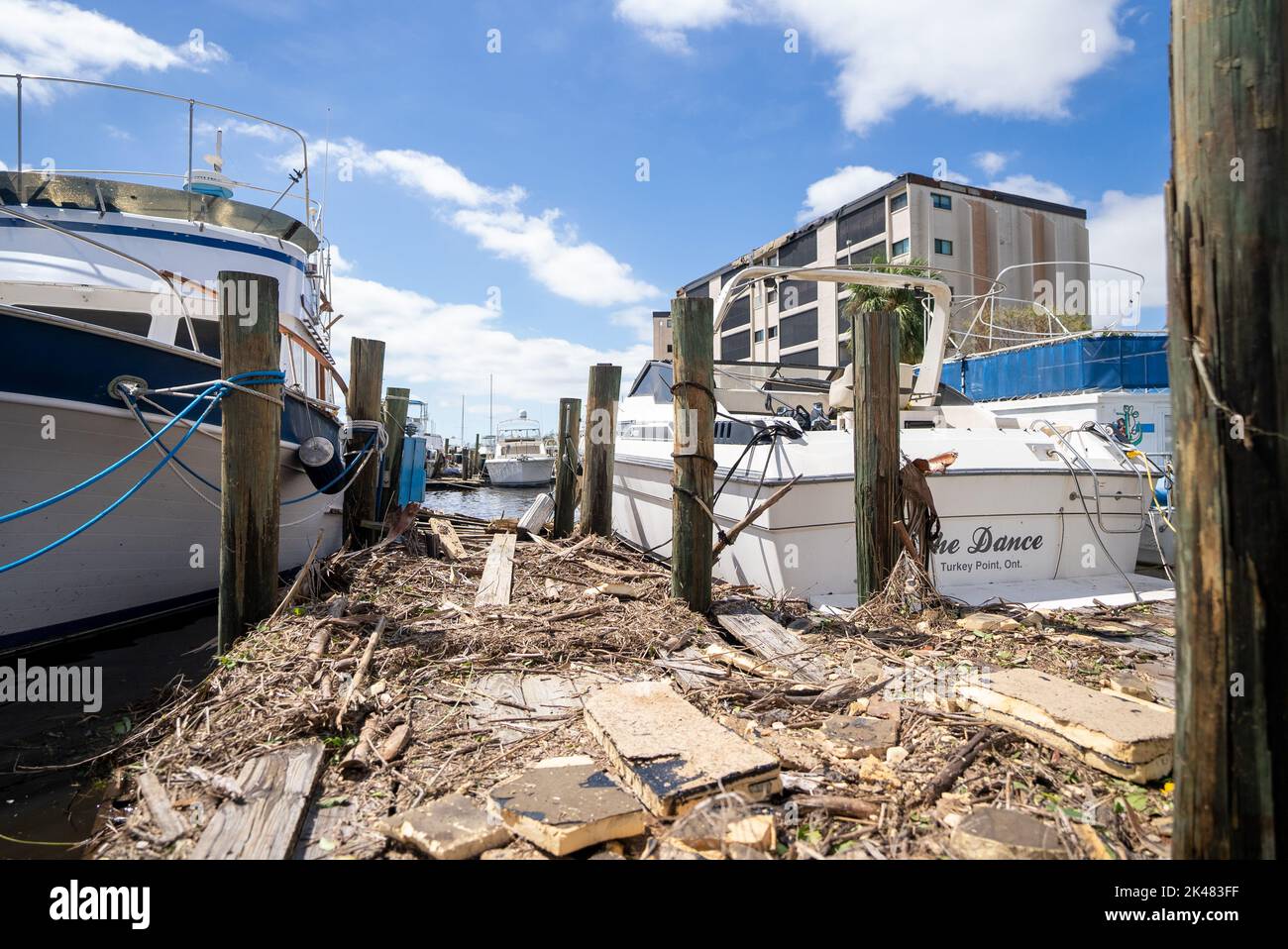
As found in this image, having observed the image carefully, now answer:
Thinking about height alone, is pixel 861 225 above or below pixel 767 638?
above

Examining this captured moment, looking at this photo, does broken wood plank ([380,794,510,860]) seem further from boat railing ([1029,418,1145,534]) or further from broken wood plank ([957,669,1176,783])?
boat railing ([1029,418,1145,534])

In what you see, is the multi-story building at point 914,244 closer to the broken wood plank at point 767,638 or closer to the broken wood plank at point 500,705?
the broken wood plank at point 767,638

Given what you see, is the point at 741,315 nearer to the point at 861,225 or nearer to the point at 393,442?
the point at 861,225

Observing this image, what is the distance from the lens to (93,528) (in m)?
5.61

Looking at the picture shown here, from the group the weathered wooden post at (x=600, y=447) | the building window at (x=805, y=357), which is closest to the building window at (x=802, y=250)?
the building window at (x=805, y=357)

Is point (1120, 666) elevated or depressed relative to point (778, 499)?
depressed

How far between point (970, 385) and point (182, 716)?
19589mm

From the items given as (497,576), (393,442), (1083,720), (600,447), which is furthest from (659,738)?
(393,442)

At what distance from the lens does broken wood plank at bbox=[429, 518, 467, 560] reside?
25.4ft

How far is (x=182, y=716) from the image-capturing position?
346 centimetres

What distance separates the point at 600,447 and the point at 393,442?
9.04 ft

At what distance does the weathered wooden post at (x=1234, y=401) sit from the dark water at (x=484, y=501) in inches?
791
